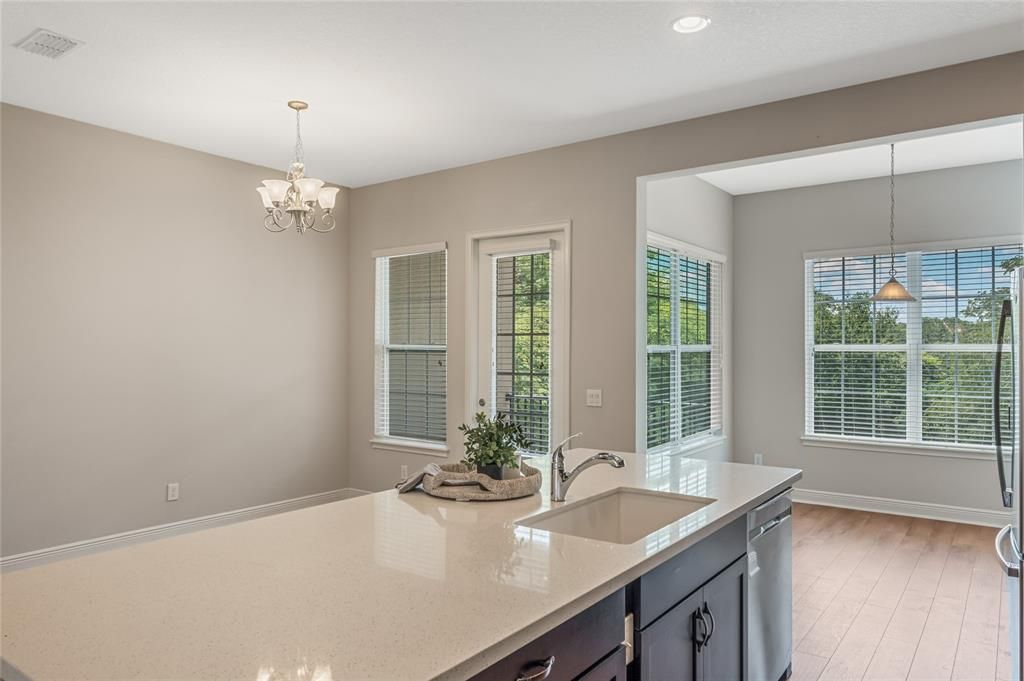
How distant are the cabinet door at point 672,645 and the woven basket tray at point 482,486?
0.58 metres

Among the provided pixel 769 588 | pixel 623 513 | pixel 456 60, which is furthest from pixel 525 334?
pixel 769 588

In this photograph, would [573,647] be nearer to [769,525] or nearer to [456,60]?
[769,525]

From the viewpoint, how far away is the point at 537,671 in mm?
1204

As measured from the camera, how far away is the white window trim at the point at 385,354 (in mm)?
5246

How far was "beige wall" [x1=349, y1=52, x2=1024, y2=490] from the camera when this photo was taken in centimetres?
335

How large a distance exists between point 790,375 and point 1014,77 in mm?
3378

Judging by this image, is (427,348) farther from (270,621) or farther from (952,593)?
(270,621)

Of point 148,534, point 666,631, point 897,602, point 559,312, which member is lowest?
point 897,602

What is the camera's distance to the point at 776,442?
6176mm

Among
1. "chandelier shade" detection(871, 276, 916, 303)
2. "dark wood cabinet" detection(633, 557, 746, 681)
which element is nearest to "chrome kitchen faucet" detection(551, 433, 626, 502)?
"dark wood cabinet" detection(633, 557, 746, 681)

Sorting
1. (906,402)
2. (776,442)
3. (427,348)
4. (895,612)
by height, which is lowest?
(895,612)

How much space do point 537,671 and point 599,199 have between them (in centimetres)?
358

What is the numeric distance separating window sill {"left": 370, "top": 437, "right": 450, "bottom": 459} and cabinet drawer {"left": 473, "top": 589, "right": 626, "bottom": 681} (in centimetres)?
381

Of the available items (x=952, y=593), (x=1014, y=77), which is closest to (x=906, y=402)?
(x=952, y=593)
